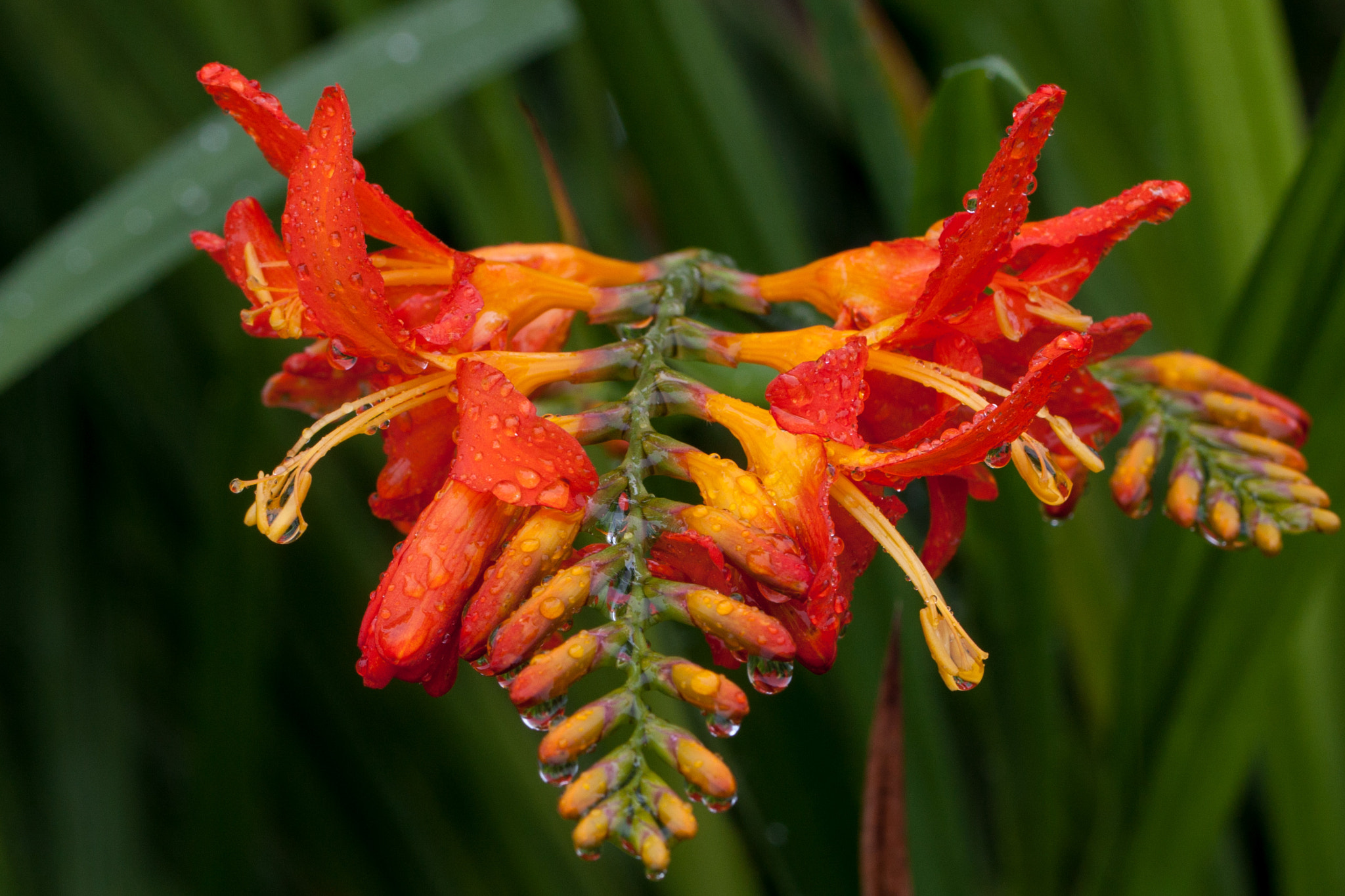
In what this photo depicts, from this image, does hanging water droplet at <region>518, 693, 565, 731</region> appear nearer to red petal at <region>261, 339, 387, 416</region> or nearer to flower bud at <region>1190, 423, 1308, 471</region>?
red petal at <region>261, 339, 387, 416</region>

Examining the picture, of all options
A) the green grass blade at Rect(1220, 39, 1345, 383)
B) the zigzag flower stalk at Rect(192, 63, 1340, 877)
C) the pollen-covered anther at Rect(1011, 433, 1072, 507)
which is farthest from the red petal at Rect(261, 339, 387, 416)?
the green grass blade at Rect(1220, 39, 1345, 383)

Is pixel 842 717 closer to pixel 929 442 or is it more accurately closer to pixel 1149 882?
pixel 1149 882

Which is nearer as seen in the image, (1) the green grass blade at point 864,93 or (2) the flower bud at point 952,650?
(2) the flower bud at point 952,650

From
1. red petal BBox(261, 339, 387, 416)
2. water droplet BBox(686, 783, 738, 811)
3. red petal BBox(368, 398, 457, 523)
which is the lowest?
water droplet BBox(686, 783, 738, 811)

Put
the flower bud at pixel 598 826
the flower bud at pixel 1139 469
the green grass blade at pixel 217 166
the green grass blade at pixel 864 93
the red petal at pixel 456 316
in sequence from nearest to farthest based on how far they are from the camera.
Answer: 1. the flower bud at pixel 598 826
2. the red petal at pixel 456 316
3. the flower bud at pixel 1139 469
4. the green grass blade at pixel 217 166
5. the green grass blade at pixel 864 93

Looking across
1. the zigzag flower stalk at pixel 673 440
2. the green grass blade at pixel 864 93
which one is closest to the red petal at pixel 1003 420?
the zigzag flower stalk at pixel 673 440

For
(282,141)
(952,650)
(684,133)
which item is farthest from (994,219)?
(684,133)

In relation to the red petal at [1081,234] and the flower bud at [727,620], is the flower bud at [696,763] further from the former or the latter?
the red petal at [1081,234]
